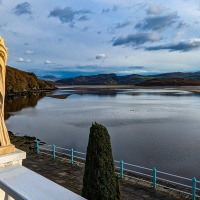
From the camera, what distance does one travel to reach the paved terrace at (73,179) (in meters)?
13.6

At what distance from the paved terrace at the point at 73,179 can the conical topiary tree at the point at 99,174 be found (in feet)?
21.0

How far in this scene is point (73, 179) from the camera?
1555cm

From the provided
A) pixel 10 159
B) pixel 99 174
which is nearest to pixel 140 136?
pixel 99 174

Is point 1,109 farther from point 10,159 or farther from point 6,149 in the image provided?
point 10,159

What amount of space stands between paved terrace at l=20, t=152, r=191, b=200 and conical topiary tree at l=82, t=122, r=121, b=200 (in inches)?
252

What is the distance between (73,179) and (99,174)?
8917 mm

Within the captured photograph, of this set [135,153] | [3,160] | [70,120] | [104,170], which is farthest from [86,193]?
[70,120]

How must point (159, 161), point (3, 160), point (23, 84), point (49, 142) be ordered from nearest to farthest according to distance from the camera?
point (3, 160), point (159, 161), point (49, 142), point (23, 84)

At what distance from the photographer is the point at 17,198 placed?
4.38m

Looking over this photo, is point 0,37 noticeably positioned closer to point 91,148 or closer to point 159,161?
point 91,148

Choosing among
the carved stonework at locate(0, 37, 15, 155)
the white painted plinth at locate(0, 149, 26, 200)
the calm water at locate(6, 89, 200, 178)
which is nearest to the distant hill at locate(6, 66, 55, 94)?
the calm water at locate(6, 89, 200, 178)

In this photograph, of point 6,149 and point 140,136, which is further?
point 140,136

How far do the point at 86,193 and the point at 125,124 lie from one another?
3809 cm

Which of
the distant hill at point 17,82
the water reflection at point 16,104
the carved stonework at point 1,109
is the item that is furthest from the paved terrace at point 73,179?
the distant hill at point 17,82
